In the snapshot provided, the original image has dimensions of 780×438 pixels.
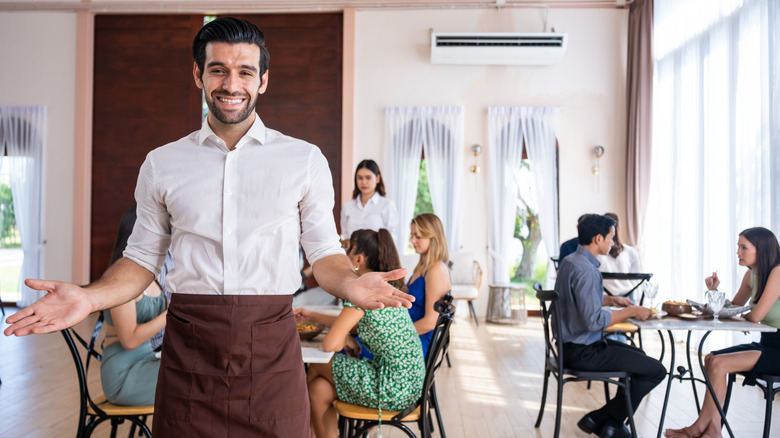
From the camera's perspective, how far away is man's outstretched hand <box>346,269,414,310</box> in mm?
1179

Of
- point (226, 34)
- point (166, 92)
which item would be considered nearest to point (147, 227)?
point (226, 34)

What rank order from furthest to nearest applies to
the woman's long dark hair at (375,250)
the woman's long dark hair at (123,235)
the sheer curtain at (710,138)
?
the sheer curtain at (710,138)
the woman's long dark hair at (375,250)
the woman's long dark hair at (123,235)

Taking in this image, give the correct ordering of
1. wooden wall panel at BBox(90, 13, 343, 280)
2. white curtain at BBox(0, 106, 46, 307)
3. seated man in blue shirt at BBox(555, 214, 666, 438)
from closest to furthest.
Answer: seated man in blue shirt at BBox(555, 214, 666, 438), wooden wall panel at BBox(90, 13, 343, 280), white curtain at BBox(0, 106, 46, 307)

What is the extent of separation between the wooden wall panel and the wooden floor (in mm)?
2624

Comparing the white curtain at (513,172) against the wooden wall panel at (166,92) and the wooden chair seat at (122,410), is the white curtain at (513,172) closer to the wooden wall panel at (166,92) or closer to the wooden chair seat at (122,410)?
the wooden wall panel at (166,92)

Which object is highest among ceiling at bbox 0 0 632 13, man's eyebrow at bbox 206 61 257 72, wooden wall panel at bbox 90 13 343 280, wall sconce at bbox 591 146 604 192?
ceiling at bbox 0 0 632 13

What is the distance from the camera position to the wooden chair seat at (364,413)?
2383mm

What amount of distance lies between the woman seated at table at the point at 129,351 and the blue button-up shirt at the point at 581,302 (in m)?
1.98

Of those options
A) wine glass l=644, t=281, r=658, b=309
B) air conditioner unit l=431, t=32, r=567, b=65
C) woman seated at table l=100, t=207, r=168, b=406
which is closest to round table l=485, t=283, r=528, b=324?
air conditioner unit l=431, t=32, r=567, b=65

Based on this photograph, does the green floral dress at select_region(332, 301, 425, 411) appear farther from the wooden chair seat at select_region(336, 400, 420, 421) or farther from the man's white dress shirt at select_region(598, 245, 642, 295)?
the man's white dress shirt at select_region(598, 245, 642, 295)

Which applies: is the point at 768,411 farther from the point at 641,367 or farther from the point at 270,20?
the point at 270,20

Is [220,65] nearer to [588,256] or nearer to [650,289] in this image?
[588,256]

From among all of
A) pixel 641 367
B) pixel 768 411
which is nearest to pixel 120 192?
pixel 641 367

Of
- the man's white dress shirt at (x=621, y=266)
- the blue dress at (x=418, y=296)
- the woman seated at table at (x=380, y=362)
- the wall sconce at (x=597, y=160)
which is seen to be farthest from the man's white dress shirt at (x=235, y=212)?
the wall sconce at (x=597, y=160)
